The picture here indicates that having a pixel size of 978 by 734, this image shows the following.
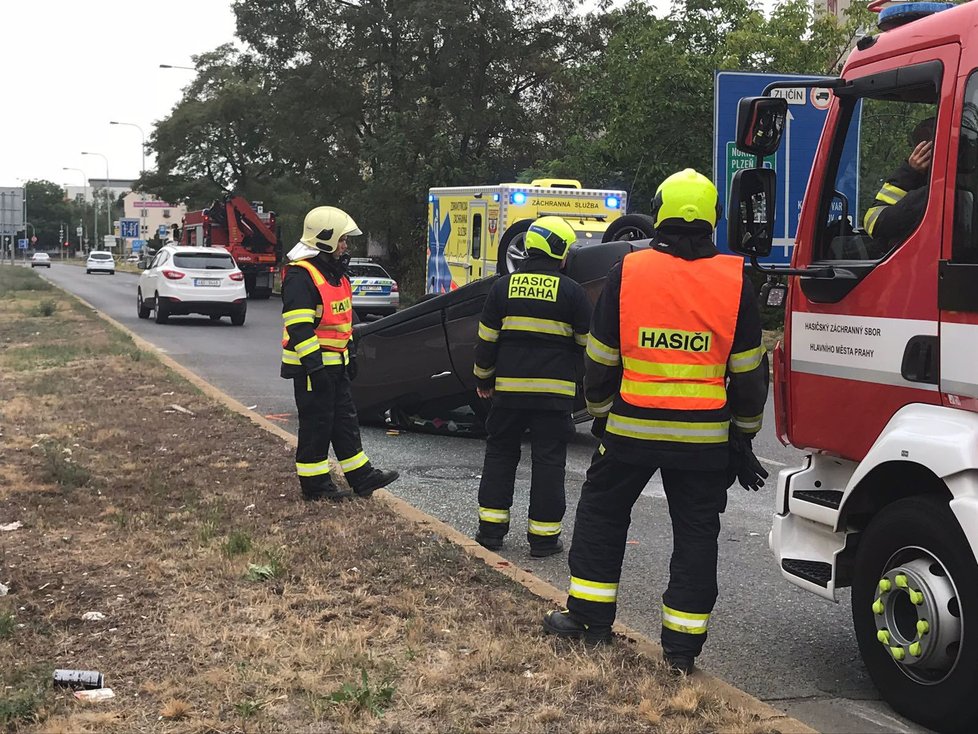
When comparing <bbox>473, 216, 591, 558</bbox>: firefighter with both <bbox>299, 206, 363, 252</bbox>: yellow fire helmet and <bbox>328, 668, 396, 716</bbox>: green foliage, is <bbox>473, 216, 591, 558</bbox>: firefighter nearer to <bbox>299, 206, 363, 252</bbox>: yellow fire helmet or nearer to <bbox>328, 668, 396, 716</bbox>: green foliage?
<bbox>299, 206, 363, 252</bbox>: yellow fire helmet

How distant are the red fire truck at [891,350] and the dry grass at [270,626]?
2.26 ft

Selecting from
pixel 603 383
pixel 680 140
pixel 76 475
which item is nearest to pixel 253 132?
pixel 680 140

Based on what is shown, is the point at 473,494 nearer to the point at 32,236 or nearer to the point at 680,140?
the point at 680,140

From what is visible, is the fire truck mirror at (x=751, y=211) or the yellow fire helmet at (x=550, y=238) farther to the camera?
the yellow fire helmet at (x=550, y=238)

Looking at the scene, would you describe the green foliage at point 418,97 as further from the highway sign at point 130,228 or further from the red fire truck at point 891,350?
the highway sign at point 130,228

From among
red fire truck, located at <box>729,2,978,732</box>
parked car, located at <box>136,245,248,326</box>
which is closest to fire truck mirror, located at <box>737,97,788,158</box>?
red fire truck, located at <box>729,2,978,732</box>

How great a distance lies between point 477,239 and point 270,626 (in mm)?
14955

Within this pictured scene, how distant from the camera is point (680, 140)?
20969 mm

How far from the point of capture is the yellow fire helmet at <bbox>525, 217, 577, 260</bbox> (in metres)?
6.15

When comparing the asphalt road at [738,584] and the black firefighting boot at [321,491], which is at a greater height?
the black firefighting boot at [321,491]

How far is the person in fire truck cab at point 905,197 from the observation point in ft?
13.1

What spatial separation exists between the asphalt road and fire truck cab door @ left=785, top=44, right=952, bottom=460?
0.90 meters

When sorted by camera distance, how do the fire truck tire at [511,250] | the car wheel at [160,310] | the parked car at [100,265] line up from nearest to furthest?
the fire truck tire at [511,250]
the car wheel at [160,310]
the parked car at [100,265]

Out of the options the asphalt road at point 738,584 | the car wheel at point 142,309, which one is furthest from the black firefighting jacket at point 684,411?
the car wheel at point 142,309
